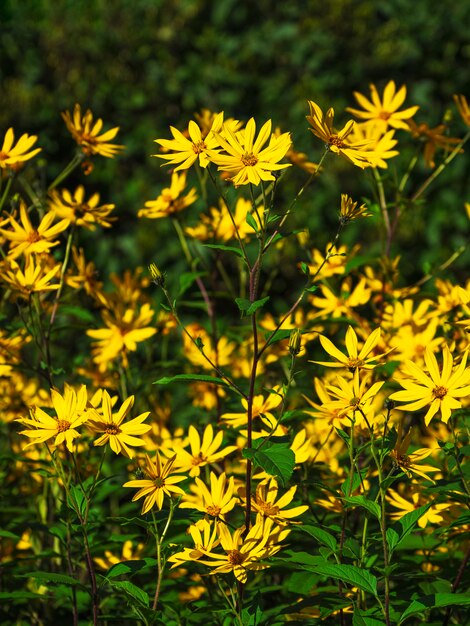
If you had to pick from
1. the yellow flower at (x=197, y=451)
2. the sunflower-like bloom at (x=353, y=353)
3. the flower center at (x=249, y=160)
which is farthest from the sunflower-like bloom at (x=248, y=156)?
the yellow flower at (x=197, y=451)

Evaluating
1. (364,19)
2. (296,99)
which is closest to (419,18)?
(364,19)

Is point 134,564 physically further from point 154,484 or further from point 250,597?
point 250,597

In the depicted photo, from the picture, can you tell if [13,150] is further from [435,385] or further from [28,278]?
[435,385]

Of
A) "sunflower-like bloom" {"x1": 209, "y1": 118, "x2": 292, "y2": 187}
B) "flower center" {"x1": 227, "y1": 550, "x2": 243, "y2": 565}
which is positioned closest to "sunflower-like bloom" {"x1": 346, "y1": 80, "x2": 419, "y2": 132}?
"sunflower-like bloom" {"x1": 209, "y1": 118, "x2": 292, "y2": 187}

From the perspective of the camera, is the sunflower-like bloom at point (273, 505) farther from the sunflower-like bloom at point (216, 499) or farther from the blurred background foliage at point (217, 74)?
the blurred background foliage at point (217, 74)

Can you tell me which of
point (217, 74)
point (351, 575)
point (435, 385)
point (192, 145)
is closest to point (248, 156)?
point (192, 145)

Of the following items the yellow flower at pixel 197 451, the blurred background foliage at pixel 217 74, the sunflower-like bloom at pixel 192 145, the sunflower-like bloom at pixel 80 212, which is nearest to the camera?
the sunflower-like bloom at pixel 192 145
